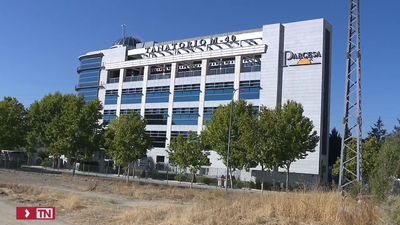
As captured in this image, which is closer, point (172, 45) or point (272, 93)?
point (272, 93)

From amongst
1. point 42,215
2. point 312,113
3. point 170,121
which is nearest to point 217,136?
point 312,113

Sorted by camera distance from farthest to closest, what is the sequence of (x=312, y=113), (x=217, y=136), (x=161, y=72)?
(x=161, y=72) → (x=312, y=113) → (x=217, y=136)

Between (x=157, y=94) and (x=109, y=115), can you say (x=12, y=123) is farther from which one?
(x=157, y=94)

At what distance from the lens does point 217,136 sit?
4959cm

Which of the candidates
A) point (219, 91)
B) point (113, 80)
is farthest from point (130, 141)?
Answer: point (113, 80)

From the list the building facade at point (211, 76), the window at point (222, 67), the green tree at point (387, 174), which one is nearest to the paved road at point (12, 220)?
the green tree at point (387, 174)

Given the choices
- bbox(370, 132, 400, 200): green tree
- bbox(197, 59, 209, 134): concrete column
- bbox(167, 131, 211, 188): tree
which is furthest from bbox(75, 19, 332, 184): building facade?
bbox(370, 132, 400, 200): green tree

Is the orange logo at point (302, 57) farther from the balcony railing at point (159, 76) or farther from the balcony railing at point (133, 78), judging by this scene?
the balcony railing at point (133, 78)

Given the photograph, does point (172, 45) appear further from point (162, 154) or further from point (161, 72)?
point (162, 154)

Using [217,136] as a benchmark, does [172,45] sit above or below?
above

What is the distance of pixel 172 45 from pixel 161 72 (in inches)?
273

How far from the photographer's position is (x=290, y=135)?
4553 cm

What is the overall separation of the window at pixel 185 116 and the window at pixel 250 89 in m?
9.41

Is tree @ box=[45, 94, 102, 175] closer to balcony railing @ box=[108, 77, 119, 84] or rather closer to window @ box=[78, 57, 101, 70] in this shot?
balcony railing @ box=[108, 77, 119, 84]
